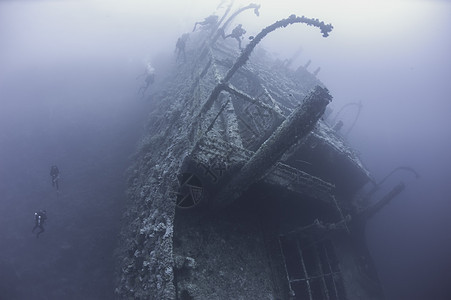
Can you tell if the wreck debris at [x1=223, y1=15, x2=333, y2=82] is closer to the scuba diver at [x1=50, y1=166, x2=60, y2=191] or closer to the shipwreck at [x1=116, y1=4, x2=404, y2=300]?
the shipwreck at [x1=116, y1=4, x2=404, y2=300]

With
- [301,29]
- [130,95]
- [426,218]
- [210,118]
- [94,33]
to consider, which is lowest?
[94,33]

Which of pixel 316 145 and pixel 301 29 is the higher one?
pixel 301 29

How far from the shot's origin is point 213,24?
61.9ft

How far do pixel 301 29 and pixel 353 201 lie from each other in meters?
50.1

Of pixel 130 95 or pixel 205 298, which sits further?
pixel 130 95

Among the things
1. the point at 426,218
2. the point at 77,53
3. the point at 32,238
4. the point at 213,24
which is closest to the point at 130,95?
the point at 213,24

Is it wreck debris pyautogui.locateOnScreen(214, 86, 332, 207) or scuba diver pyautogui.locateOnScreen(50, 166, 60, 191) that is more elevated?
wreck debris pyautogui.locateOnScreen(214, 86, 332, 207)

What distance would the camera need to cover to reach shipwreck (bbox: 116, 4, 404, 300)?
5766 mm

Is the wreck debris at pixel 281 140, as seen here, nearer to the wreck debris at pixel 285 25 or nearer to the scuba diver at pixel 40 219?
the wreck debris at pixel 285 25

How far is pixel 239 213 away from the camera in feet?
24.3

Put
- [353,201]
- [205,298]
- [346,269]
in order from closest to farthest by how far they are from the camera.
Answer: [205,298] < [346,269] < [353,201]

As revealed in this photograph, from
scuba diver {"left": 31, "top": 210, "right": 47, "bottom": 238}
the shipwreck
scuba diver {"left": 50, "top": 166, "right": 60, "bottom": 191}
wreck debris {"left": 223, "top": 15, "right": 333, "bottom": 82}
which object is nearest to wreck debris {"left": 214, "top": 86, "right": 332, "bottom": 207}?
the shipwreck

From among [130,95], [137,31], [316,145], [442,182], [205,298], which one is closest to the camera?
[205,298]

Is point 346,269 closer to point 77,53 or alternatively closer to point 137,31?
point 77,53
